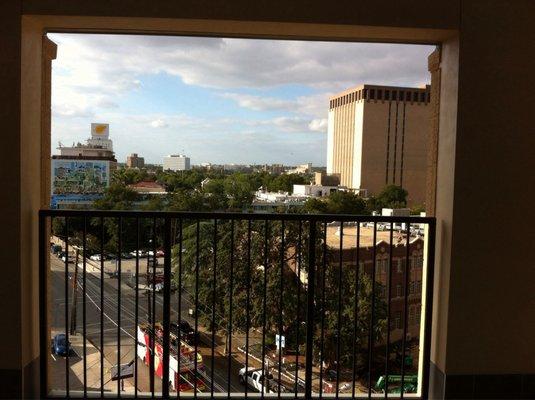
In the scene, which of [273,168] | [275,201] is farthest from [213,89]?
[275,201]

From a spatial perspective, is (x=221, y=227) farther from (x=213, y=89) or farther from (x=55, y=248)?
(x=55, y=248)

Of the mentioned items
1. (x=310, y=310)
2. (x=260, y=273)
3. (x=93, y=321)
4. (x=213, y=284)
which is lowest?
(x=93, y=321)

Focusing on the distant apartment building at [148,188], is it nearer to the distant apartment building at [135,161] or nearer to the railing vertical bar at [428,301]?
the distant apartment building at [135,161]

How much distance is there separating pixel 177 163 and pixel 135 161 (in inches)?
11.1

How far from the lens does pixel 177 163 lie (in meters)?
2.91

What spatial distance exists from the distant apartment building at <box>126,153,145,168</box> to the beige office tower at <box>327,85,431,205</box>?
1269mm

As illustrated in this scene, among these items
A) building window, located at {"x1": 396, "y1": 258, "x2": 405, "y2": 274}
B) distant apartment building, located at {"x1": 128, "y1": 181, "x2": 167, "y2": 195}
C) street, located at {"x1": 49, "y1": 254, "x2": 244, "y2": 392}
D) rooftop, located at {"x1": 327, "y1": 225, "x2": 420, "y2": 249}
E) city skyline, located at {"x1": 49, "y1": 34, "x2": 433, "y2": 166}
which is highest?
city skyline, located at {"x1": 49, "y1": 34, "x2": 433, "y2": 166}

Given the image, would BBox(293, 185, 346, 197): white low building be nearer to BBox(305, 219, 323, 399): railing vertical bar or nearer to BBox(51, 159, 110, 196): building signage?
BBox(305, 219, 323, 399): railing vertical bar

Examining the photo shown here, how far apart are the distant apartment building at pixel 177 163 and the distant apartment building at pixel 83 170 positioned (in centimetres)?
34

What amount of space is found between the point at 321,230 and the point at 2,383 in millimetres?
2000

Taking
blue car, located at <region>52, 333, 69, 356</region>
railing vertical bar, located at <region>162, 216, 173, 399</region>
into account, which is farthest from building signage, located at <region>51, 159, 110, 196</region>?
blue car, located at <region>52, 333, 69, 356</region>

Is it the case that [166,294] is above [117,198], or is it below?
below

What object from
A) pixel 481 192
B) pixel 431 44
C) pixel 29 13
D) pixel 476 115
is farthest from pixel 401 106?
pixel 29 13

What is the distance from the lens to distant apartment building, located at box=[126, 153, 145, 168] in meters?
2.86
